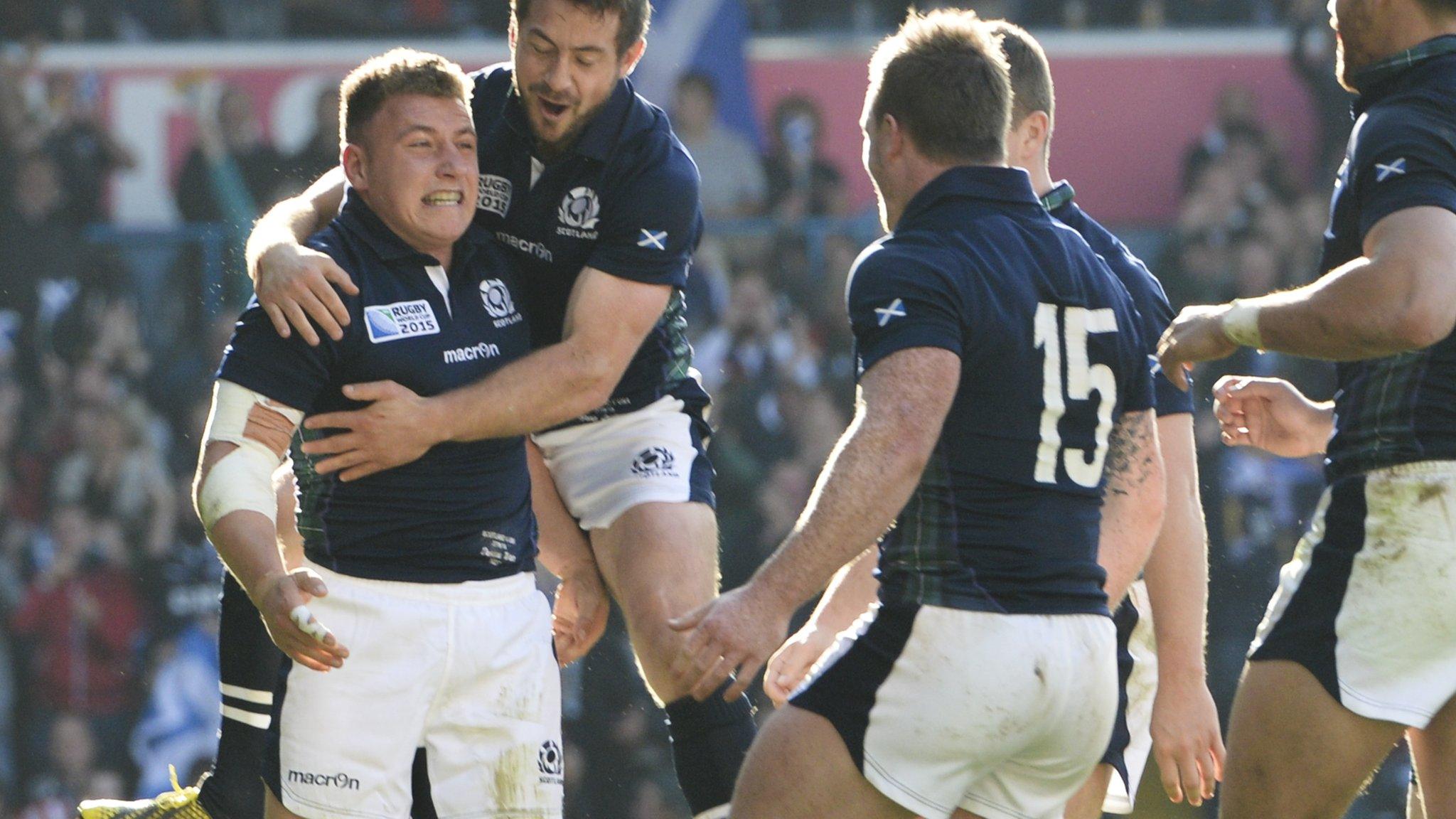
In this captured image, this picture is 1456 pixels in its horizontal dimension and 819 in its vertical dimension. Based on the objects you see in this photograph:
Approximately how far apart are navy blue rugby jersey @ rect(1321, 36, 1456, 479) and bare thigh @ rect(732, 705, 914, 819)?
128 cm

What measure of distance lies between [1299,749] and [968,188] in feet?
4.30

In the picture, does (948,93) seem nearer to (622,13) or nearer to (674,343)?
(622,13)

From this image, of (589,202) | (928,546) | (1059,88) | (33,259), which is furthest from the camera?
(1059,88)

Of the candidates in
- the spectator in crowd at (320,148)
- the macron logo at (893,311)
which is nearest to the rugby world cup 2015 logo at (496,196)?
the macron logo at (893,311)

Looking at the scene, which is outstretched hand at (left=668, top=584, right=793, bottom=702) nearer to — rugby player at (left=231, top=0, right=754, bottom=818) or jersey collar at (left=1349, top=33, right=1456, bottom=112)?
rugby player at (left=231, top=0, right=754, bottom=818)

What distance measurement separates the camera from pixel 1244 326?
11.6ft

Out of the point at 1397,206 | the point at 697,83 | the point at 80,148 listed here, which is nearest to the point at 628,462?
the point at 1397,206

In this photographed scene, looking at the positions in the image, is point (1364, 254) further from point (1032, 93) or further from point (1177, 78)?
point (1177, 78)

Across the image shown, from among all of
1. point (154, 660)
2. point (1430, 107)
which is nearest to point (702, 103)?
point (154, 660)

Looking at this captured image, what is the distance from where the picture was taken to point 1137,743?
435cm

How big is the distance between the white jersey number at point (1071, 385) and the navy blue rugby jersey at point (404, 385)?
1.28m

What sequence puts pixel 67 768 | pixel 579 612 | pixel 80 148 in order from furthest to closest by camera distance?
1. pixel 80 148
2. pixel 67 768
3. pixel 579 612

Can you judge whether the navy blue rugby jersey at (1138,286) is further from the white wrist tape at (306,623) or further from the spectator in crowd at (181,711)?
the spectator in crowd at (181,711)

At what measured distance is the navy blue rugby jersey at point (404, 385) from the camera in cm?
370
